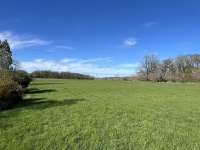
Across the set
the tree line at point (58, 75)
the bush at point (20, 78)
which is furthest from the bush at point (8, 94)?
the tree line at point (58, 75)

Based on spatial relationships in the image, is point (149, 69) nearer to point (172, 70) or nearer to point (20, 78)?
point (172, 70)

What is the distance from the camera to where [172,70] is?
162ft

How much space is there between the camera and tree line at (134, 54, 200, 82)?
42.1 meters

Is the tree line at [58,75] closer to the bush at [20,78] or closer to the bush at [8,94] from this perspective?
the bush at [20,78]

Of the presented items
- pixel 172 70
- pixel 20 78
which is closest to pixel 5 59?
pixel 20 78

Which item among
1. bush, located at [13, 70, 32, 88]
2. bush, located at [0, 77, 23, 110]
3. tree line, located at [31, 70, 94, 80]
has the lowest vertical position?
bush, located at [0, 77, 23, 110]

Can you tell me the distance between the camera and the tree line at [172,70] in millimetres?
42094

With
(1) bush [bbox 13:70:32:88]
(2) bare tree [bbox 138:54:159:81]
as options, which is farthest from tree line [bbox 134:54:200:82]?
(1) bush [bbox 13:70:32:88]

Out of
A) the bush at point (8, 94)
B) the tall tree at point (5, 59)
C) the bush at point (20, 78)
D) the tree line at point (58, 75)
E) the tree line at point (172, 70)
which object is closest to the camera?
the bush at point (8, 94)

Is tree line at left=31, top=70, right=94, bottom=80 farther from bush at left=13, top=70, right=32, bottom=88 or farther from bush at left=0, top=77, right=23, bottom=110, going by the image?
bush at left=0, top=77, right=23, bottom=110

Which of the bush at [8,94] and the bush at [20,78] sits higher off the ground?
the bush at [20,78]

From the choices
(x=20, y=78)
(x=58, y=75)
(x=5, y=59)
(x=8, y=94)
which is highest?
(x=5, y=59)

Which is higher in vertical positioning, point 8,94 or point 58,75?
point 58,75

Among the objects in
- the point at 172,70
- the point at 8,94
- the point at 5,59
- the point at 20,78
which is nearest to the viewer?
the point at 8,94
